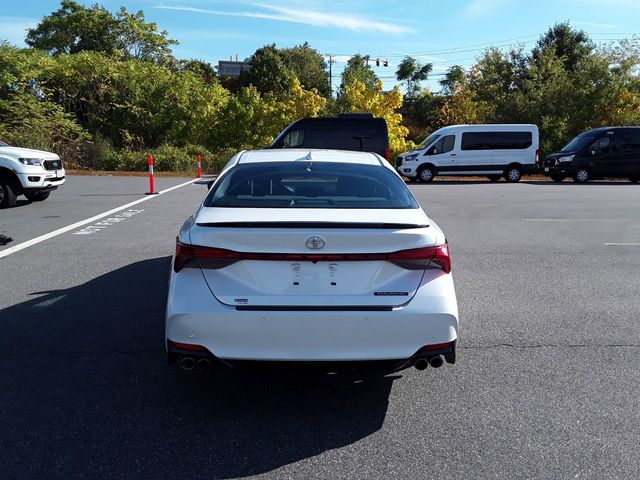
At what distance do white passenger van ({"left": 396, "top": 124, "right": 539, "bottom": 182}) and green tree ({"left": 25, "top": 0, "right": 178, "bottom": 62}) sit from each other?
90.9ft

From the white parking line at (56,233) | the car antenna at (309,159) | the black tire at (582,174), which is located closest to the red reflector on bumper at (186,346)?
the car antenna at (309,159)

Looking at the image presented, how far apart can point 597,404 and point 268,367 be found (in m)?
2.12

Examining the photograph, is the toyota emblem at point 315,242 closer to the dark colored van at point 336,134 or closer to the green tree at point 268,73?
the dark colored van at point 336,134

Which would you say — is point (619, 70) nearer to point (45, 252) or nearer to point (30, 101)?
point (30, 101)

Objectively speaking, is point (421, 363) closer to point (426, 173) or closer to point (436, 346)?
point (436, 346)

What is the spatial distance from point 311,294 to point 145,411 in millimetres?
1309

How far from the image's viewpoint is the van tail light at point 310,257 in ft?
11.9

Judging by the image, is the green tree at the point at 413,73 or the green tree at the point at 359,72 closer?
the green tree at the point at 359,72

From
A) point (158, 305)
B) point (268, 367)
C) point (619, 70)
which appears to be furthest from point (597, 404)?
point (619, 70)

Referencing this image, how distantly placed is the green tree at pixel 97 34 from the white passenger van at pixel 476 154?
2769 centimetres

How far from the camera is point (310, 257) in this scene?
362 cm

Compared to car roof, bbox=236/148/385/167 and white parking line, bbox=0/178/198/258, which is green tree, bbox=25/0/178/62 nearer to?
white parking line, bbox=0/178/198/258

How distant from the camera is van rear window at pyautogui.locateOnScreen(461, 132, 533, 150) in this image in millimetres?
25109

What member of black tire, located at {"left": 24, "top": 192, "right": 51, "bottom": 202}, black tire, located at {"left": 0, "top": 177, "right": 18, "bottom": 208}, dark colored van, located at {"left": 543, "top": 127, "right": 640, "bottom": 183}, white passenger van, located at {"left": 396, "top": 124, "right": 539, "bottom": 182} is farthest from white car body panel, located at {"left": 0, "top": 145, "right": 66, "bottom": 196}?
dark colored van, located at {"left": 543, "top": 127, "right": 640, "bottom": 183}
